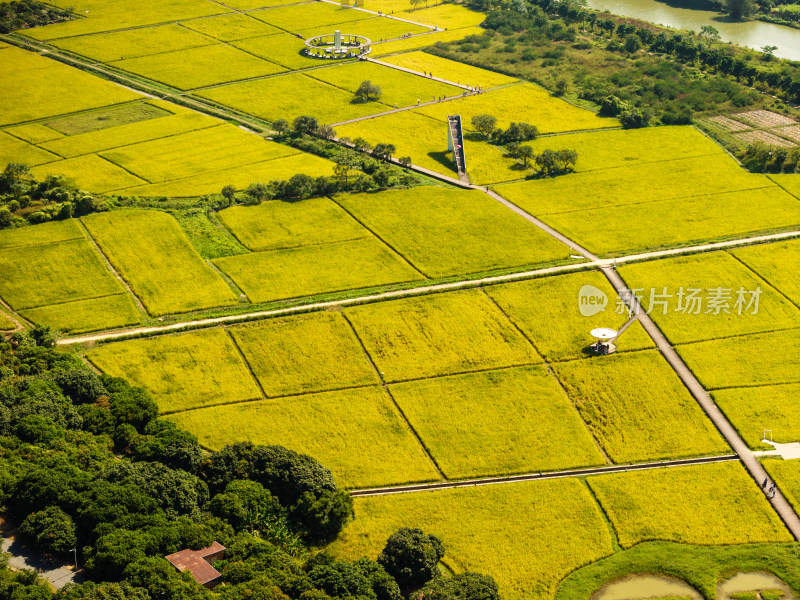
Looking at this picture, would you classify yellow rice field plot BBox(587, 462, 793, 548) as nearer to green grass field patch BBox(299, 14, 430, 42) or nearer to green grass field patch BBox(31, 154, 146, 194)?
green grass field patch BBox(31, 154, 146, 194)

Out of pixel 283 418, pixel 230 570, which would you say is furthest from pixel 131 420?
pixel 230 570

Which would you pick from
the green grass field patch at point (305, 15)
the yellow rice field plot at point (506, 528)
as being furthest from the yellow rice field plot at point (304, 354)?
the green grass field patch at point (305, 15)

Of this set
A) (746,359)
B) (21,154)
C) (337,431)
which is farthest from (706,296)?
(21,154)

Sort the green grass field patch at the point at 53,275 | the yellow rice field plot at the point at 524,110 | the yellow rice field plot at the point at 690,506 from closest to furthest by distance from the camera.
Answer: the yellow rice field plot at the point at 690,506 → the green grass field patch at the point at 53,275 → the yellow rice field plot at the point at 524,110

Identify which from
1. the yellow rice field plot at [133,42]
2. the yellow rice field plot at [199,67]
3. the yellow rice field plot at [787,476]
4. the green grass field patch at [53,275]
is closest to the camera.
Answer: the yellow rice field plot at [787,476]

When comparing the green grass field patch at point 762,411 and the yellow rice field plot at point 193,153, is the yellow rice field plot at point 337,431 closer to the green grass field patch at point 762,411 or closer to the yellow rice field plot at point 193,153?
the green grass field patch at point 762,411

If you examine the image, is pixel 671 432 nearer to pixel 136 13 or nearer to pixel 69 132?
pixel 69 132
